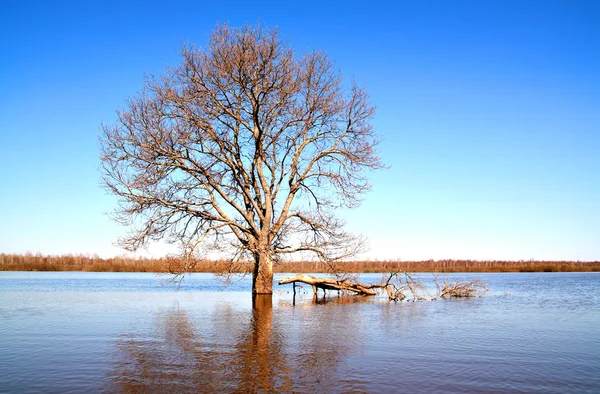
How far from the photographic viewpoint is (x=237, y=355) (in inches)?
417

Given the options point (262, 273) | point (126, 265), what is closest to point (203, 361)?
point (262, 273)

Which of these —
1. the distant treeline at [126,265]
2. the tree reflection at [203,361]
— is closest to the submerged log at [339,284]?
the tree reflection at [203,361]

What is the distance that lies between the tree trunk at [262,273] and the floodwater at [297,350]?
3.72 m

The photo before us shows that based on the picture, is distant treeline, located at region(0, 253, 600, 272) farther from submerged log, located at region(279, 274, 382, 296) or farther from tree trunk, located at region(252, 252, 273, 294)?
tree trunk, located at region(252, 252, 273, 294)

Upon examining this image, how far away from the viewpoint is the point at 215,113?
2312 cm

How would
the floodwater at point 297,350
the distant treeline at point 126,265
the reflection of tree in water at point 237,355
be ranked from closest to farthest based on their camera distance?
1. the reflection of tree in water at point 237,355
2. the floodwater at point 297,350
3. the distant treeline at point 126,265

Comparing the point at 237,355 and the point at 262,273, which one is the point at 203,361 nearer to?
the point at 237,355

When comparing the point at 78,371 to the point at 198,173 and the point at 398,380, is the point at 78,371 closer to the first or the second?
the point at 398,380

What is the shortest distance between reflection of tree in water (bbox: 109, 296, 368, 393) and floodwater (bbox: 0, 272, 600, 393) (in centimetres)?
3

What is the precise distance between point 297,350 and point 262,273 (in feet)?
41.3

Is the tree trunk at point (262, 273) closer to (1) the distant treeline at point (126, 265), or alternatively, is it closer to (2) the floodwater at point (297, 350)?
(2) the floodwater at point (297, 350)

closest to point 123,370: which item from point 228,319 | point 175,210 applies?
point 228,319

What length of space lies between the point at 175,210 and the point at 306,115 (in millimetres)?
7586

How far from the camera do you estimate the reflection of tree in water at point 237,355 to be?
8.26 m
